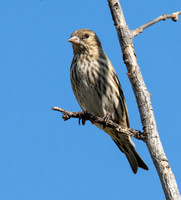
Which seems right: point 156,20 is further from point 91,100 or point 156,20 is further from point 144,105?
point 91,100

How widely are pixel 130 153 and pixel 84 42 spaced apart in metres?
1.93

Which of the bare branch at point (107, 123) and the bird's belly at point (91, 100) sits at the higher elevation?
the bird's belly at point (91, 100)

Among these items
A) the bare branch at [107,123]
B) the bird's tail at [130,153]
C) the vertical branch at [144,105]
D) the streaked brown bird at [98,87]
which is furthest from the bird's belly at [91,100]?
the vertical branch at [144,105]

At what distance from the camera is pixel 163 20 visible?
3.52 m

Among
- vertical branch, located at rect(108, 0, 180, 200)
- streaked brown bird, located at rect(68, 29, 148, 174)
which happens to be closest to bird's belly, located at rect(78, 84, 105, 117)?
streaked brown bird, located at rect(68, 29, 148, 174)

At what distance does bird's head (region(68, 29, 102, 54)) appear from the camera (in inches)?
217

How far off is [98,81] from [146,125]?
205 centimetres

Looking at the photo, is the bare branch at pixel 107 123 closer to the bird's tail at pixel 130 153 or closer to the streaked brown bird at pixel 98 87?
the streaked brown bird at pixel 98 87

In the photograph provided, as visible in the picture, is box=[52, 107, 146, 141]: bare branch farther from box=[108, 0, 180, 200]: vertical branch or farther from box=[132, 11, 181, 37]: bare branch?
box=[132, 11, 181, 37]: bare branch

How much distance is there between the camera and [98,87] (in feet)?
16.8

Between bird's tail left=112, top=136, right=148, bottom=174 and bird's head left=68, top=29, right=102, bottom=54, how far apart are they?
1.50 metres

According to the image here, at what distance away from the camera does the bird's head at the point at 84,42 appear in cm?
550

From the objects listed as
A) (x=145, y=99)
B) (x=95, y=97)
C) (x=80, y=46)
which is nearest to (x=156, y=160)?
(x=145, y=99)

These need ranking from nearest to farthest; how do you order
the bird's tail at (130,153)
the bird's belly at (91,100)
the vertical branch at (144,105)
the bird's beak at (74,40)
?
the vertical branch at (144,105) < the bird's belly at (91,100) < the bird's tail at (130,153) < the bird's beak at (74,40)
